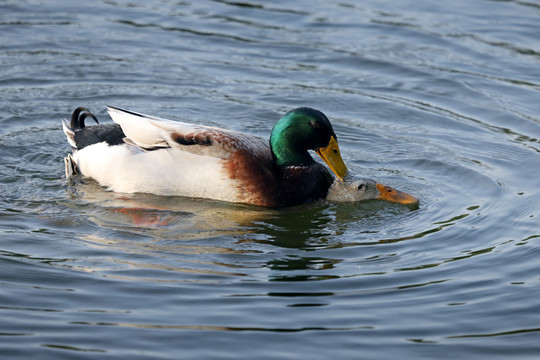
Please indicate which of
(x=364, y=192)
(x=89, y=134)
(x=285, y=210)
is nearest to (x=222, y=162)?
(x=285, y=210)

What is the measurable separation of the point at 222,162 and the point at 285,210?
81cm

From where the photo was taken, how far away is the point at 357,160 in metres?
9.78

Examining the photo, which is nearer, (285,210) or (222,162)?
(222,162)

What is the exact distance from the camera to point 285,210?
8500 mm

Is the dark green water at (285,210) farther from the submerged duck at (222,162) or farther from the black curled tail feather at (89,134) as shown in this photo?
the black curled tail feather at (89,134)

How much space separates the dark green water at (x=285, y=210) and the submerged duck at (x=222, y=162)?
0.55ft

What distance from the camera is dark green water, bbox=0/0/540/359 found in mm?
5871

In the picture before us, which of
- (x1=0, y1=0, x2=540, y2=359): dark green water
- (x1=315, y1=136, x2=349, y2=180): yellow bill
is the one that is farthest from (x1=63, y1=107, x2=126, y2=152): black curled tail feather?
(x1=315, y1=136, x2=349, y2=180): yellow bill

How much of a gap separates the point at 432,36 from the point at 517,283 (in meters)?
7.40

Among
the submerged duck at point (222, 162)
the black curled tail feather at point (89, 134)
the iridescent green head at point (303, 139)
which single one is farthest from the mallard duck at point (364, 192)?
the black curled tail feather at point (89, 134)

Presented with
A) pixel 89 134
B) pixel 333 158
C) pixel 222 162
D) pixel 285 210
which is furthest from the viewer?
pixel 89 134

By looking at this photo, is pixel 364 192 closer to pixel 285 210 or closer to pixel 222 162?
pixel 285 210

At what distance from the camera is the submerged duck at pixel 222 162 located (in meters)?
8.30

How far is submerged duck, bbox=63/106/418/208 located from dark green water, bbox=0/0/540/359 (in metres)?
0.17
